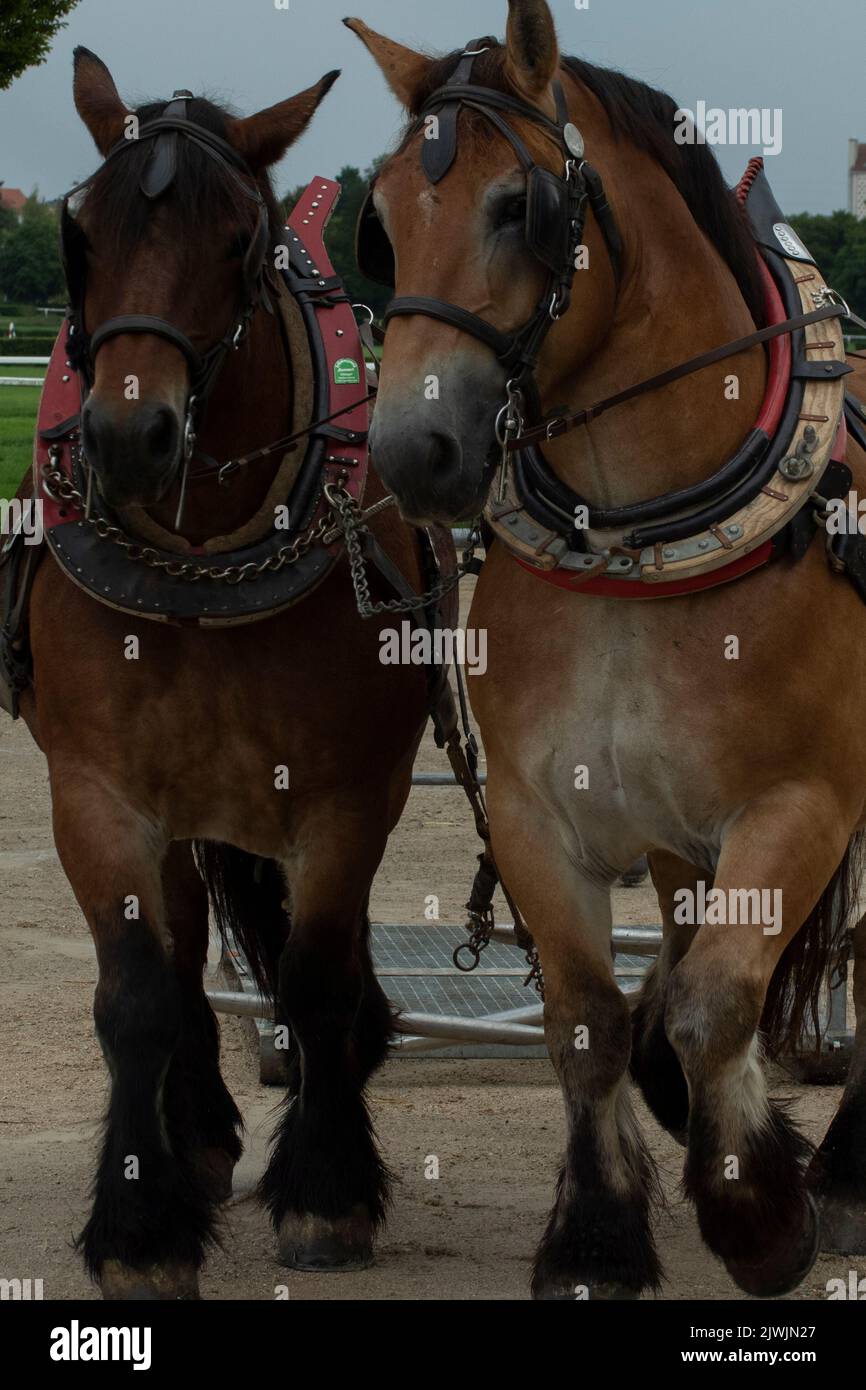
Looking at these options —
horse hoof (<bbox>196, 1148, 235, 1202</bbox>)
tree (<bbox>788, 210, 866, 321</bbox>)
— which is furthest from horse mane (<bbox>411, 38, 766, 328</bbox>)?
tree (<bbox>788, 210, 866, 321</bbox>)

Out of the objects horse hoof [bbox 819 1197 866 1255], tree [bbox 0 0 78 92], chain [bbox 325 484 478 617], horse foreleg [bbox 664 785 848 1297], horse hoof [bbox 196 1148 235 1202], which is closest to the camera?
horse foreleg [bbox 664 785 848 1297]

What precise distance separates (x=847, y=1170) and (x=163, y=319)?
240 centimetres

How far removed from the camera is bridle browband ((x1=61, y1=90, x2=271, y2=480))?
353 centimetres

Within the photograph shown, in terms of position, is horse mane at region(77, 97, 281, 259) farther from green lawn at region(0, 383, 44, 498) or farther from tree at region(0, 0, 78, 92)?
tree at region(0, 0, 78, 92)

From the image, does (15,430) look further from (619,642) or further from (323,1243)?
(619,642)

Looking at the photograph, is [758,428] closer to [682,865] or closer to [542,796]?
[542,796]

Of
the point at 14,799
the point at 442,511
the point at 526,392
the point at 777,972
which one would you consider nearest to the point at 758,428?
the point at 526,392

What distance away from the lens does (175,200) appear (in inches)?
143

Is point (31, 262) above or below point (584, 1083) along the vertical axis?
above

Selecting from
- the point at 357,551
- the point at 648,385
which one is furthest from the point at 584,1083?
the point at 648,385

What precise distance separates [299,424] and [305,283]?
0.35m

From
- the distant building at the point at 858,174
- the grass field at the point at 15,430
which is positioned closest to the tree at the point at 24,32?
the grass field at the point at 15,430

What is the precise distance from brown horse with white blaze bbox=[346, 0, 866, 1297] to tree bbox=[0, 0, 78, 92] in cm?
2081

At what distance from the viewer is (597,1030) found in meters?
3.63
